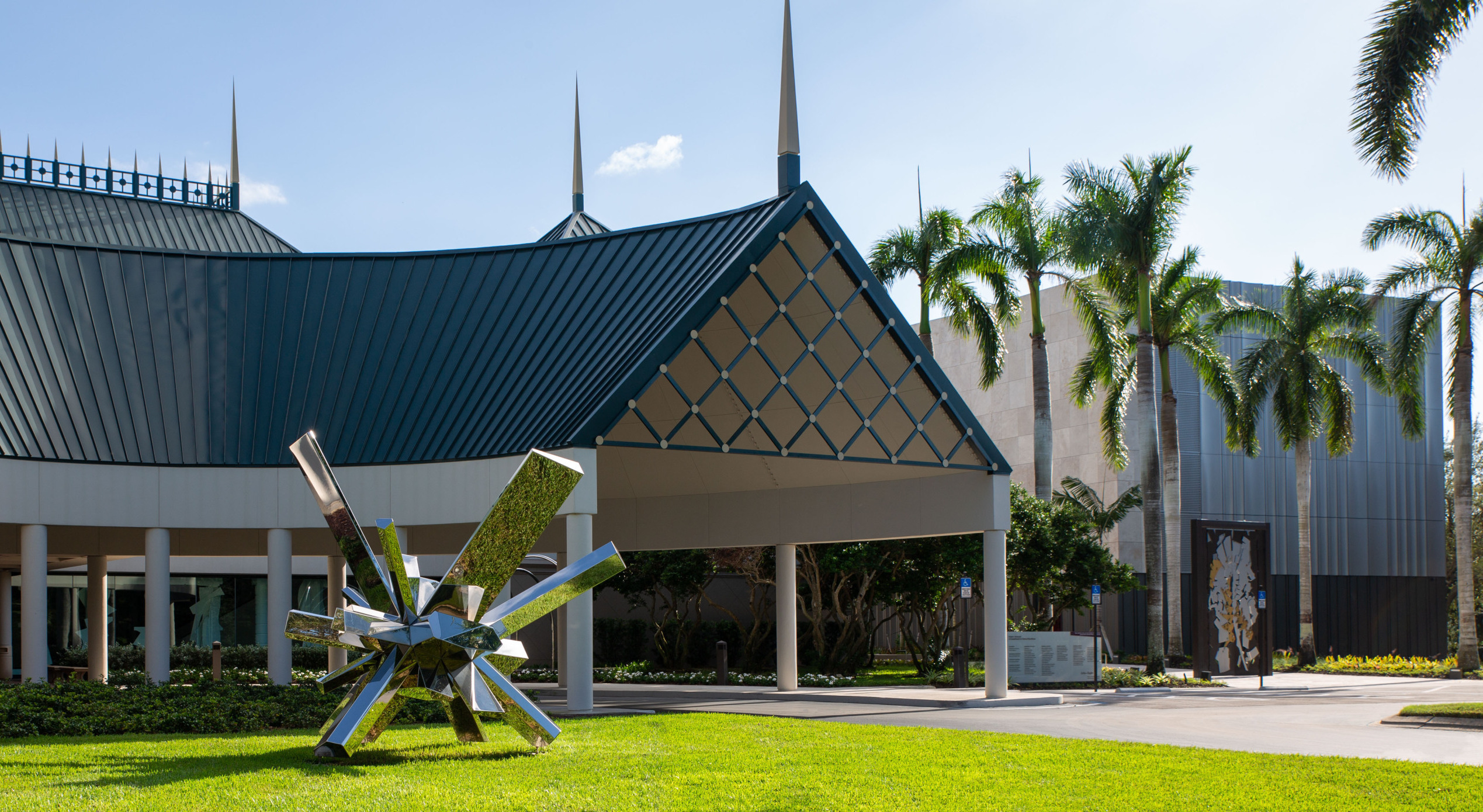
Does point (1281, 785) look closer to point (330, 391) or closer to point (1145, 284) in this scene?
point (330, 391)

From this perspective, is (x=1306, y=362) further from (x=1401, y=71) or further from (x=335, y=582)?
(x=335, y=582)

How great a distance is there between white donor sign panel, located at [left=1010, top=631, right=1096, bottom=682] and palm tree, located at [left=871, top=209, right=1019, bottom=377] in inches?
388

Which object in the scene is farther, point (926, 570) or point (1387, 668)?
point (1387, 668)

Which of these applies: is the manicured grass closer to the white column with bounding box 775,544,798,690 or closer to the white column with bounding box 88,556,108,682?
the white column with bounding box 775,544,798,690

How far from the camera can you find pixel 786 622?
1142 inches

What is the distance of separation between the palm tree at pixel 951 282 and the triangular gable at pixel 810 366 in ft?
42.9

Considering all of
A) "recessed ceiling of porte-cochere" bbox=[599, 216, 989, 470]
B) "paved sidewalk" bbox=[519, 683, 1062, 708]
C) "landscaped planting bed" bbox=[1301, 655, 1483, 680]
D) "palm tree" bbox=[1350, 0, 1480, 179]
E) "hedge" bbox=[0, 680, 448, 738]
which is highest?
"palm tree" bbox=[1350, 0, 1480, 179]

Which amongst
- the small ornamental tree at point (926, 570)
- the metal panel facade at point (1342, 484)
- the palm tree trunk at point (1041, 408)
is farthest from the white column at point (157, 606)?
the metal panel facade at point (1342, 484)

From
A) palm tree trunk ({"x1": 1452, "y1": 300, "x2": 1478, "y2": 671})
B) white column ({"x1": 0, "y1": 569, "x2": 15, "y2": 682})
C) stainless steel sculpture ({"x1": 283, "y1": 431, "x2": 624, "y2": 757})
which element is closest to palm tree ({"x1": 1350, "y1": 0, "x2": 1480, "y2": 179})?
stainless steel sculpture ({"x1": 283, "y1": 431, "x2": 624, "y2": 757})

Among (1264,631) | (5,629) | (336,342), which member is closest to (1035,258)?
(1264,631)

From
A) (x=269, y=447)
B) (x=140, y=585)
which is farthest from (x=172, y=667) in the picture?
(x=269, y=447)

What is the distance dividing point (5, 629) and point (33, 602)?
1626cm

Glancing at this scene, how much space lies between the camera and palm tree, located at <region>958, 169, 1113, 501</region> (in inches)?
1501

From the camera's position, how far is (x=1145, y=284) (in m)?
36.5
